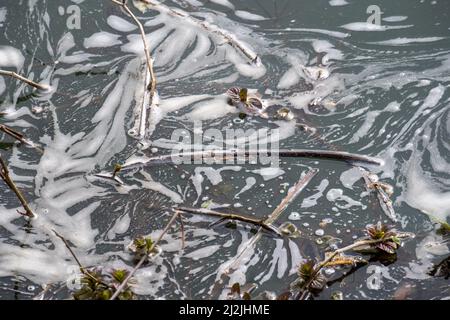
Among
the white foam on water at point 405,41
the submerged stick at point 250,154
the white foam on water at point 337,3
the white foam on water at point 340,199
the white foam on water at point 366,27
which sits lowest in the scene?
the white foam on water at point 340,199

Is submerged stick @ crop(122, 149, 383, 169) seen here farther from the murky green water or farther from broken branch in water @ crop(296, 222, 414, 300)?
broken branch in water @ crop(296, 222, 414, 300)

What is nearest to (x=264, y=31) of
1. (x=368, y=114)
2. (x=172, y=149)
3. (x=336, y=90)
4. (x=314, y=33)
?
(x=314, y=33)

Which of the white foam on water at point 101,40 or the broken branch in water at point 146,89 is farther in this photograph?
the white foam on water at point 101,40

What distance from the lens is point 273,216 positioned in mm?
2125

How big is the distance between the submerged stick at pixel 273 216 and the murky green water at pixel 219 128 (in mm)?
23

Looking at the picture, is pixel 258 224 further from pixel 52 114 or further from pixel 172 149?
pixel 52 114
